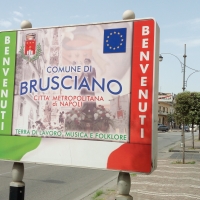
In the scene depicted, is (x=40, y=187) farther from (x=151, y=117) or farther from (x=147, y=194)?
(x=151, y=117)

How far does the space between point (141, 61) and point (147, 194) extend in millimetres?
6253

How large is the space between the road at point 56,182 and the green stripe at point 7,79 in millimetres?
4873

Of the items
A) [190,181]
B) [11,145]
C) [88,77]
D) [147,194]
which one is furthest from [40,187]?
[88,77]

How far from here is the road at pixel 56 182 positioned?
9070 millimetres

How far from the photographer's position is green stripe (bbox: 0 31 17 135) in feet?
13.7

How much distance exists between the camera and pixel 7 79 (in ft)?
13.8

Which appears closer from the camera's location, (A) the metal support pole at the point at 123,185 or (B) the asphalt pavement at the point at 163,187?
(A) the metal support pole at the point at 123,185

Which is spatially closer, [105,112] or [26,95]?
[105,112]

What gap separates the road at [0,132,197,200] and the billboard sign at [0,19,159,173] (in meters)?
5.05

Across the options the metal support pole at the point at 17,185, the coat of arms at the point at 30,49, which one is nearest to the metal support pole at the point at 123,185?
the metal support pole at the point at 17,185

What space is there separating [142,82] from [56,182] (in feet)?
26.5

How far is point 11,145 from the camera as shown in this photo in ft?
13.6

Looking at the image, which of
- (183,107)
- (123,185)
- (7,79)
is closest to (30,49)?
(7,79)

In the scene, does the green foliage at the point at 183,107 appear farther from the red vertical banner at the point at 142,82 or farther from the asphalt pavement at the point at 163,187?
the red vertical banner at the point at 142,82
